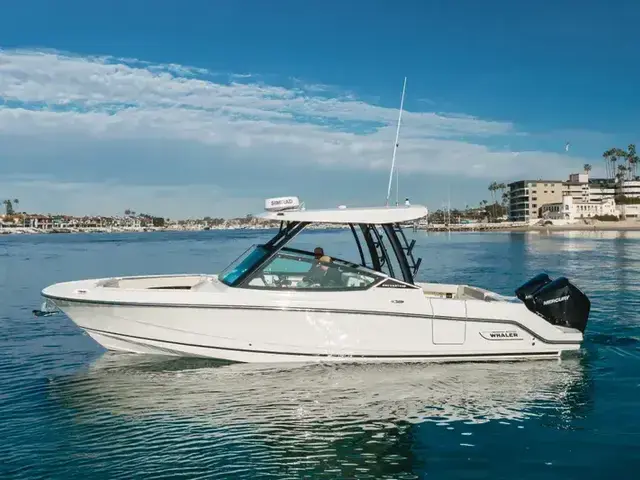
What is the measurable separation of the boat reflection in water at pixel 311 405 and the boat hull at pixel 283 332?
29 cm

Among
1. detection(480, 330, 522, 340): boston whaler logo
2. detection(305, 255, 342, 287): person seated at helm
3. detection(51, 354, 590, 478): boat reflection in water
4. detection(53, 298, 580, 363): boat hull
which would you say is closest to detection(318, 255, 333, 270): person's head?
detection(305, 255, 342, 287): person seated at helm

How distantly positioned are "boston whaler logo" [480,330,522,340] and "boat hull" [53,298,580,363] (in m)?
0.02

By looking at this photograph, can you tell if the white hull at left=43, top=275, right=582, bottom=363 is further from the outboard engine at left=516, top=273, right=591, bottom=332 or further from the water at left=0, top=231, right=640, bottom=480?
the outboard engine at left=516, top=273, right=591, bottom=332

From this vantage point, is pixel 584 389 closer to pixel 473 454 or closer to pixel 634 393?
pixel 634 393

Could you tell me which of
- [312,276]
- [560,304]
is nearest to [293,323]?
[312,276]

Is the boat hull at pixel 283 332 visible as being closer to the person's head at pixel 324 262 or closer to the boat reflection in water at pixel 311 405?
the boat reflection in water at pixel 311 405

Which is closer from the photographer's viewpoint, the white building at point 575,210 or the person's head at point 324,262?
the person's head at point 324,262

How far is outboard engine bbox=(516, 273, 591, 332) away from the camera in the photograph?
9.84 meters

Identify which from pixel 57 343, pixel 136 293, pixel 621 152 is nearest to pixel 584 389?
pixel 136 293

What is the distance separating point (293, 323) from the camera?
8.99 m

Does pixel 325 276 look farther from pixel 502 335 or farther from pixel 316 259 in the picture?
Result: pixel 502 335

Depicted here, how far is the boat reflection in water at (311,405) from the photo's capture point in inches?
250

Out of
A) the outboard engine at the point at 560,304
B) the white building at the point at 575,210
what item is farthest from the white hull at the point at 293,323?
the white building at the point at 575,210

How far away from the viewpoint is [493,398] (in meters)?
8.21
